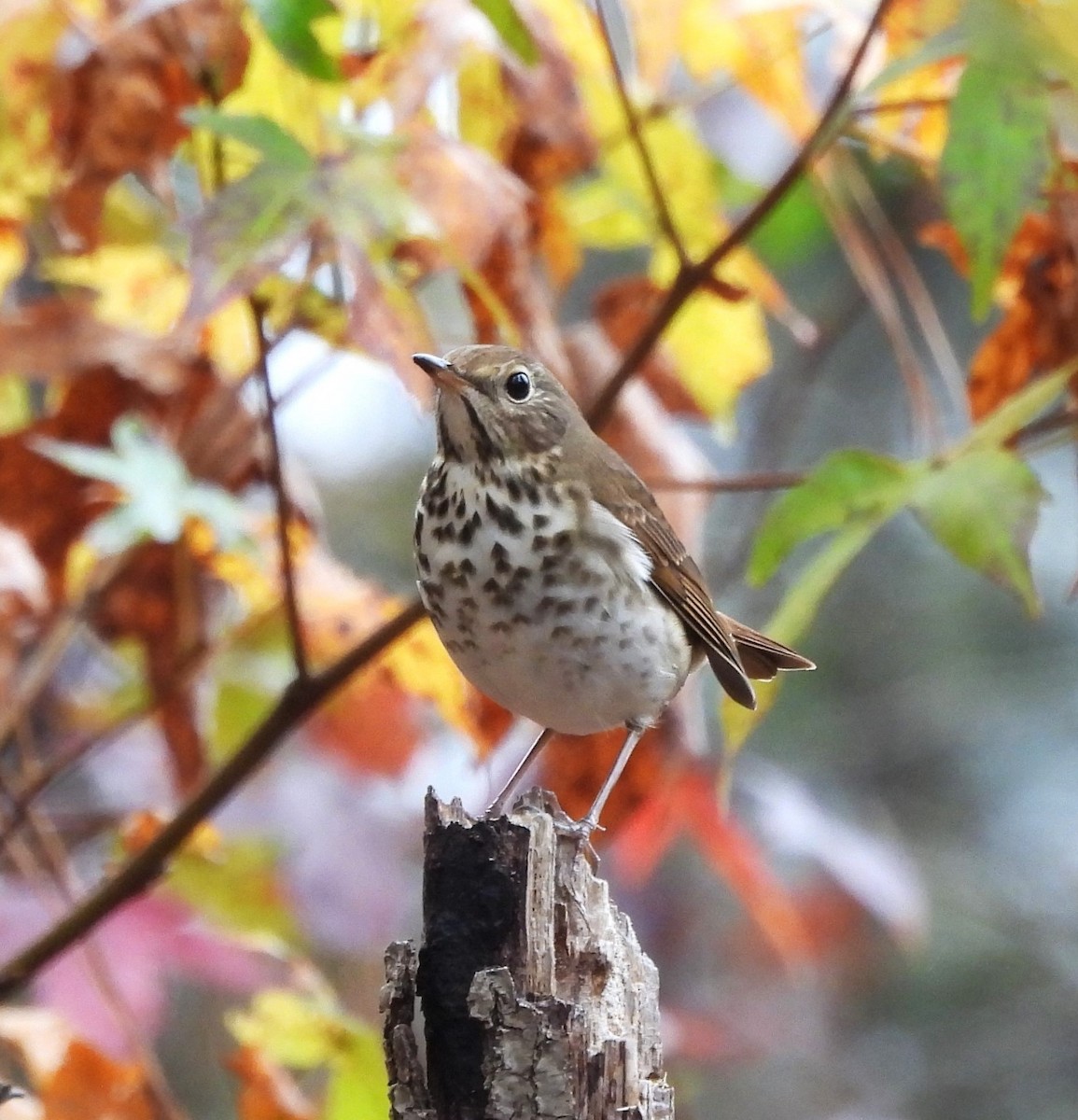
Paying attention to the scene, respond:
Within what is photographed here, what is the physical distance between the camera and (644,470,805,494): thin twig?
7.18 feet

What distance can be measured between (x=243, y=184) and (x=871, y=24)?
78cm

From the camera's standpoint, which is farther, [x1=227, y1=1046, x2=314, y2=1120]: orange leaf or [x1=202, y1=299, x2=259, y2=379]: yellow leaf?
[x1=202, y1=299, x2=259, y2=379]: yellow leaf

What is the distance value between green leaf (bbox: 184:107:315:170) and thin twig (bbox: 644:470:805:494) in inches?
29.2

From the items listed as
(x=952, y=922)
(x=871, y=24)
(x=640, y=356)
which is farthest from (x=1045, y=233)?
(x=952, y=922)

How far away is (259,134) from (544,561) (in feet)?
2.85

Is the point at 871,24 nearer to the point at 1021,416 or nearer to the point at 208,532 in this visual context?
the point at 1021,416

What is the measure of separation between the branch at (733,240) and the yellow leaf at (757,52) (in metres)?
0.25

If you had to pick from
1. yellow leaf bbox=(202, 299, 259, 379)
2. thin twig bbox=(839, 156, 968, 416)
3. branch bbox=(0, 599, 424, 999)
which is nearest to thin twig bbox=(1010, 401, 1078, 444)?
thin twig bbox=(839, 156, 968, 416)

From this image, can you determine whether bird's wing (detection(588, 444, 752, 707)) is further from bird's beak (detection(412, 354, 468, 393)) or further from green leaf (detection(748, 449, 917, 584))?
green leaf (detection(748, 449, 917, 584))

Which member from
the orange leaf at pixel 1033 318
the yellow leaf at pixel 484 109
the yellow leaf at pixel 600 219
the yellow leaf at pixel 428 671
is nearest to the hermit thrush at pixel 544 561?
the yellow leaf at pixel 428 671

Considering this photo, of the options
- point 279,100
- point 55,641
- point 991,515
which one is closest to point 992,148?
point 991,515

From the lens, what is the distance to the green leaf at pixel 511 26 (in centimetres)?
175

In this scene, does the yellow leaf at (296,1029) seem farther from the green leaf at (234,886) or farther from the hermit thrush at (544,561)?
the hermit thrush at (544,561)

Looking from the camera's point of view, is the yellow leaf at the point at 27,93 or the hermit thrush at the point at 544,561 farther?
the hermit thrush at the point at 544,561
